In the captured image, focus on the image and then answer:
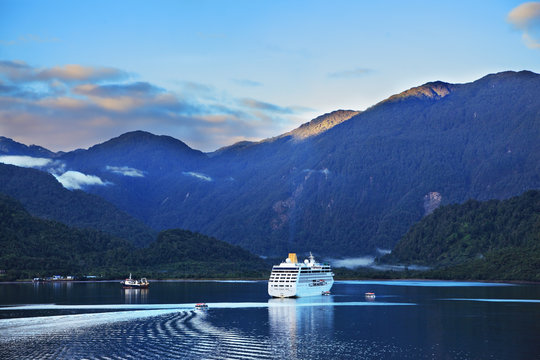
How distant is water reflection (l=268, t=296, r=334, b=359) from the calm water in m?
0.20

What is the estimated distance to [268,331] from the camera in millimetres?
127188

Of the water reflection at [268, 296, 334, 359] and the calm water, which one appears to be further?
the water reflection at [268, 296, 334, 359]

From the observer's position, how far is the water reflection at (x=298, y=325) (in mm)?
107812

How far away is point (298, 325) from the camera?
451 feet

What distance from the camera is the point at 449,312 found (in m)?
165

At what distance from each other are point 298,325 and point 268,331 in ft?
38.9

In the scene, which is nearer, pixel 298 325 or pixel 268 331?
pixel 268 331

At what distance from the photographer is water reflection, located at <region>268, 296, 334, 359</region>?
354 feet

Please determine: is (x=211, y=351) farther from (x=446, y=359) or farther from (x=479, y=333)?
(x=479, y=333)

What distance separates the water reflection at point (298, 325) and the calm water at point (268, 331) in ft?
0.65

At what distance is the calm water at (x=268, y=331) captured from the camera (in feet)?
334

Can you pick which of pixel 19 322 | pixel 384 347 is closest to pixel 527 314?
pixel 384 347

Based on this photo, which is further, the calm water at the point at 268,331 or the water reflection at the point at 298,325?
the water reflection at the point at 298,325

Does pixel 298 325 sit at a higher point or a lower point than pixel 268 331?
lower
